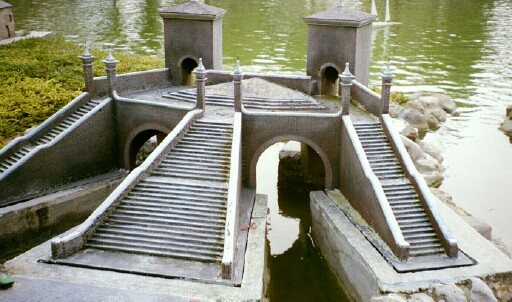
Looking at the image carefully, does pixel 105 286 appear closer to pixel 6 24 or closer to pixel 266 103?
pixel 266 103


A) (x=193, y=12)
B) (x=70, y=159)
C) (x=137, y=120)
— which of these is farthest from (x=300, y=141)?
(x=70, y=159)

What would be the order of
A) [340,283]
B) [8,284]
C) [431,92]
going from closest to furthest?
[8,284] < [340,283] < [431,92]

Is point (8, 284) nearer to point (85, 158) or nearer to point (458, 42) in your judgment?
point (85, 158)

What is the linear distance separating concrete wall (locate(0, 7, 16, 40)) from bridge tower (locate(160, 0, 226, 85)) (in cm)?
2404

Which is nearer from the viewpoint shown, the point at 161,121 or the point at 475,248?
the point at 475,248

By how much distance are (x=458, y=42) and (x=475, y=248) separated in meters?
45.8

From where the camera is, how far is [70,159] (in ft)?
82.3

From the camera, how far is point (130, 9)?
259 feet

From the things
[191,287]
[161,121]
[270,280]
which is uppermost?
[161,121]

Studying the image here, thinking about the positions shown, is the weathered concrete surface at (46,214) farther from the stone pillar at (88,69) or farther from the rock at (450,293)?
the rock at (450,293)

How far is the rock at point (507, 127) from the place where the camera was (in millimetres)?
39647

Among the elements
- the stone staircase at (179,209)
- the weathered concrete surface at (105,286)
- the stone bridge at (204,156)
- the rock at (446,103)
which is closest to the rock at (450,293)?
the stone bridge at (204,156)

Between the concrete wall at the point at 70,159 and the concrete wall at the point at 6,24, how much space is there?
2568cm

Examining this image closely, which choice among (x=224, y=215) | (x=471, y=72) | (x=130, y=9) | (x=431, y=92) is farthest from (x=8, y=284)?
(x=130, y=9)
